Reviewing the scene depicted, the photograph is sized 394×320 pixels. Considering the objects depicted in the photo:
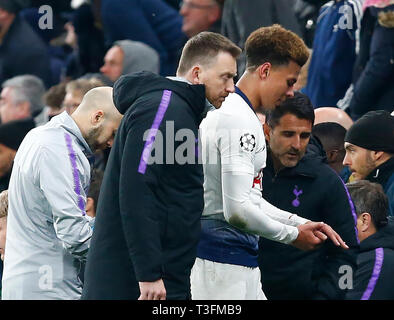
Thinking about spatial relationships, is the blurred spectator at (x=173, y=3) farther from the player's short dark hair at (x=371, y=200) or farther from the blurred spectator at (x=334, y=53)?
the player's short dark hair at (x=371, y=200)

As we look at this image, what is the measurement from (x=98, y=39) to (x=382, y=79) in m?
4.31

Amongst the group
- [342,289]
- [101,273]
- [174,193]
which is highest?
[174,193]

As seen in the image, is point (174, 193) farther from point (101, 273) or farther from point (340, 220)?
point (340, 220)

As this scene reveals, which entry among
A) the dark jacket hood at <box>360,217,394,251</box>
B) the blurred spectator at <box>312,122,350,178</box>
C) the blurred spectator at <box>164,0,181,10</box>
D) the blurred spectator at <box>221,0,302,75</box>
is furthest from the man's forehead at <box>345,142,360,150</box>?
the blurred spectator at <box>164,0,181,10</box>

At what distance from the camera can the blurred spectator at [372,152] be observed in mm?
7551

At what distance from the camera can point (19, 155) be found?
5988 millimetres

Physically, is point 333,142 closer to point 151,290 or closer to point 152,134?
point 152,134

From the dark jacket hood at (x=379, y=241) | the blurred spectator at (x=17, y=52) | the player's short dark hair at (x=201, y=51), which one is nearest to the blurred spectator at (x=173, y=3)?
the blurred spectator at (x=17, y=52)

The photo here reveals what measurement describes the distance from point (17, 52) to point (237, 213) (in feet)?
21.7

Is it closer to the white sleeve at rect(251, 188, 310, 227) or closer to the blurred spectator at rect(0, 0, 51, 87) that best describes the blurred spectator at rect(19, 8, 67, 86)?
the blurred spectator at rect(0, 0, 51, 87)

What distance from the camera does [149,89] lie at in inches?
212

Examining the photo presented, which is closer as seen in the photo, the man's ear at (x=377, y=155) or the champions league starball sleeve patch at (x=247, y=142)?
the champions league starball sleeve patch at (x=247, y=142)

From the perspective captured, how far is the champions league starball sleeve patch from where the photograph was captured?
224 inches

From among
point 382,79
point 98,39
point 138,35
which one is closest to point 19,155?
point 382,79
